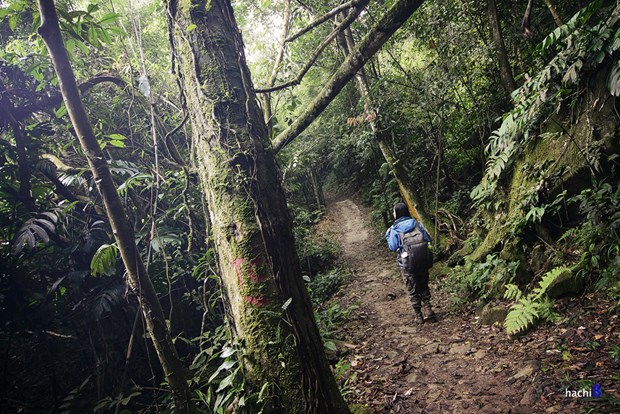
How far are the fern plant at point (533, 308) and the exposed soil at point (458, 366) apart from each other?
0.12 meters

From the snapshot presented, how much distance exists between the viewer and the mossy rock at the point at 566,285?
3615 mm

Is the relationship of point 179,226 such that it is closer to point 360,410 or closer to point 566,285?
point 360,410

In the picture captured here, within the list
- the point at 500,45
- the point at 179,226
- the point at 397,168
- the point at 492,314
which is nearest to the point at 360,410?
the point at 492,314

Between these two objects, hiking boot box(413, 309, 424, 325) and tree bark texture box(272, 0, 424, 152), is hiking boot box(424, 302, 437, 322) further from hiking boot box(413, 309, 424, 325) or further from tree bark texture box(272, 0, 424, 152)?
tree bark texture box(272, 0, 424, 152)

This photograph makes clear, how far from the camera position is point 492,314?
13.7 feet

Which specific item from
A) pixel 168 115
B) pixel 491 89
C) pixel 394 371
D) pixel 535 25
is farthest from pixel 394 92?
pixel 394 371

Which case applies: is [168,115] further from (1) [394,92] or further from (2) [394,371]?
(1) [394,92]

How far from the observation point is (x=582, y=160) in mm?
4027

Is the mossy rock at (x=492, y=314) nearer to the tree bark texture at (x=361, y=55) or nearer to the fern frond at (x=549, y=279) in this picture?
the fern frond at (x=549, y=279)

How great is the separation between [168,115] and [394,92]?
674cm

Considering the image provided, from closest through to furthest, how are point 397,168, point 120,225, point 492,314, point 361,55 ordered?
1. point 120,225
2. point 361,55
3. point 492,314
4. point 397,168

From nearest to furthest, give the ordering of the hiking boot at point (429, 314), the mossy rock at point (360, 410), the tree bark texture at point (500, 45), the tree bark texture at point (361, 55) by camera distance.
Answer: the tree bark texture at point (361, 55), the mossy rock at point (360, 410), the hiking boot at point (429, 314), the tree bark texture at point (500, 45)

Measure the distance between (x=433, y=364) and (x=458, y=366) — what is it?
11.0 inches

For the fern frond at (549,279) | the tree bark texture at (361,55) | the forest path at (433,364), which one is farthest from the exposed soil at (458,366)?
the tree bark texture at (361,55)
